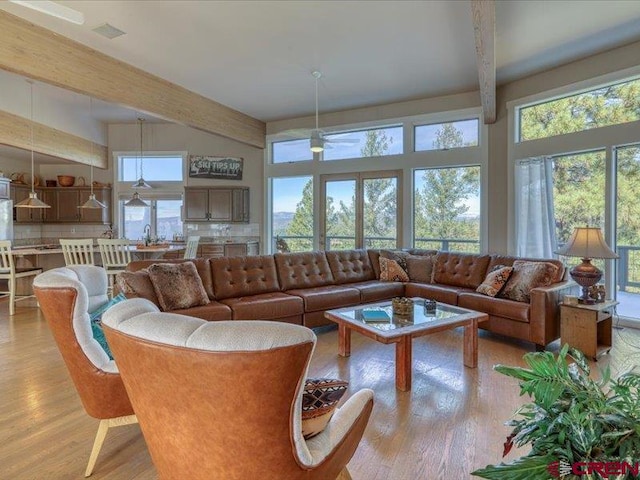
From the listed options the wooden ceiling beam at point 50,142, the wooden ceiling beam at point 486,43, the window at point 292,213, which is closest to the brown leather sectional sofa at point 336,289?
the wooden ceiling beam at point 486,43

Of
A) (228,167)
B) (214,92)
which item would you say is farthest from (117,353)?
(228,167)

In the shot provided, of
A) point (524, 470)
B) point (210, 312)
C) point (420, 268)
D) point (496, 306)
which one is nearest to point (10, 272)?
point (210, 312)

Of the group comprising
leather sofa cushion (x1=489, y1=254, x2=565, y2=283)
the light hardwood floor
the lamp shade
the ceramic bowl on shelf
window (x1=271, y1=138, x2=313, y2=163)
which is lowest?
the light hardwood floor

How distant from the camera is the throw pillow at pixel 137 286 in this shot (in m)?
3.35

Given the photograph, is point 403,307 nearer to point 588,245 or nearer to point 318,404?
point 588,245

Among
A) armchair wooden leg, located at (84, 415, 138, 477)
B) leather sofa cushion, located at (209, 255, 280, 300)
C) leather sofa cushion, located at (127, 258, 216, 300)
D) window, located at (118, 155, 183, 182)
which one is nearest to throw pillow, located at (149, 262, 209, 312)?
leather sofa cushion, located at (127, 258, 216, 300)

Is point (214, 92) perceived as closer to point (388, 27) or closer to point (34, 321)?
point (388, 27)

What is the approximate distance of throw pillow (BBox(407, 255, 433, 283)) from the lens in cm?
502

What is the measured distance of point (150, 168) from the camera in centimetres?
789

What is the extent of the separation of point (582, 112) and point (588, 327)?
3.01 m

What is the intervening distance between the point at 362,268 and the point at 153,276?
2750 mm

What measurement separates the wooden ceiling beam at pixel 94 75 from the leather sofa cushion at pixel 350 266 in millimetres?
3143

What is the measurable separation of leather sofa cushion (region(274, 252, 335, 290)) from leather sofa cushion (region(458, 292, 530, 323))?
1.65m

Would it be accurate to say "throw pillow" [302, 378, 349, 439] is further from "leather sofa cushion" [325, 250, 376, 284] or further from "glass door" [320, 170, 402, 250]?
"glass door" [320, 170, 402, 250]
